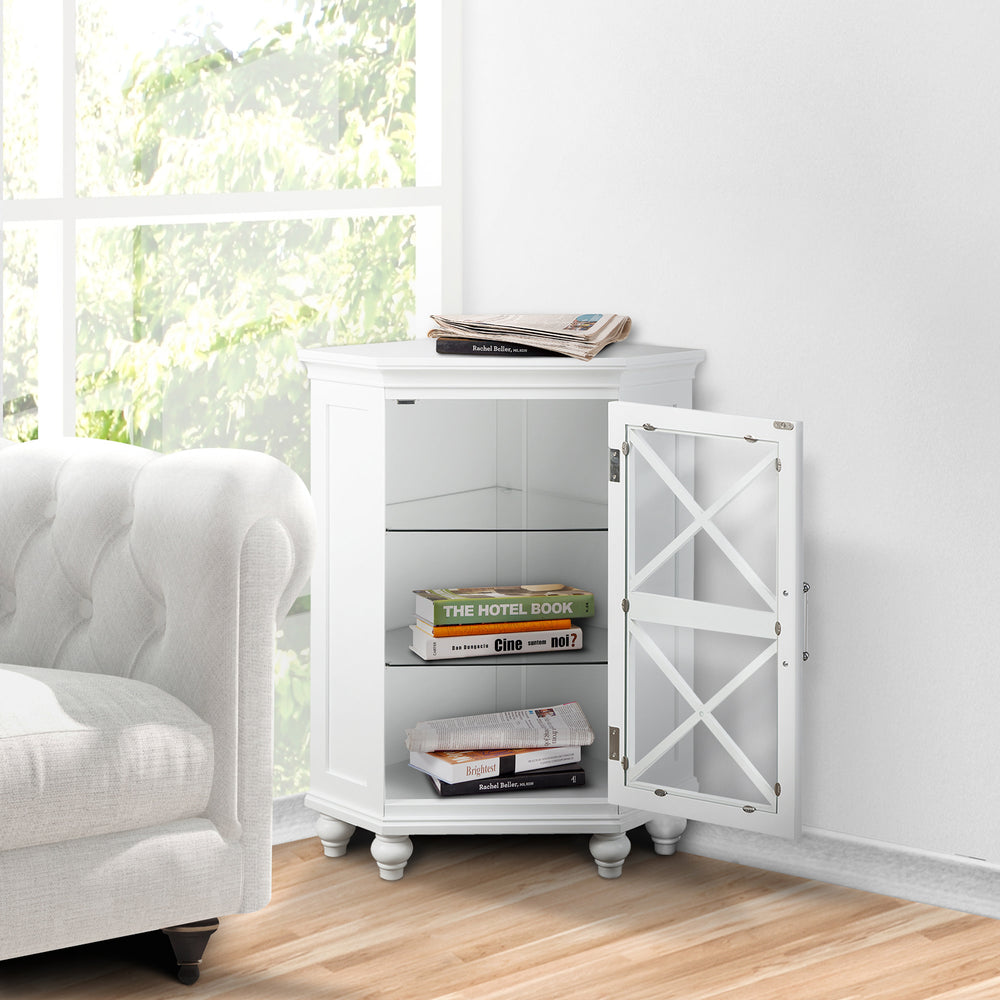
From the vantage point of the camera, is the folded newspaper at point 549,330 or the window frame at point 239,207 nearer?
the folded newspaper at point 549,330

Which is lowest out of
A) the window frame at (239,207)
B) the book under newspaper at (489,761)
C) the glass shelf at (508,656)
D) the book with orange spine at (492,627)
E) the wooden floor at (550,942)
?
the wooden floor at (550,942)

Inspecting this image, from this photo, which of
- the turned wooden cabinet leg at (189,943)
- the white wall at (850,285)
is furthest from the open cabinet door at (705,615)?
the turned wooden cabinet leg at (189,943)

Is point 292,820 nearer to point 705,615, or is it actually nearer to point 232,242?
point 705,615

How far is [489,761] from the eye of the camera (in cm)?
258

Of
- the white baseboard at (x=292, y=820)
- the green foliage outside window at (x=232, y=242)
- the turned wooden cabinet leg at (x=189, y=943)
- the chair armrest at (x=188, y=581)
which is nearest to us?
the chair armrest at (x=188, y=581)

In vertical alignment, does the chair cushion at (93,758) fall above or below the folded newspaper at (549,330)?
below

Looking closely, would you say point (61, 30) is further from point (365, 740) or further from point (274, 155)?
point (365, 740)

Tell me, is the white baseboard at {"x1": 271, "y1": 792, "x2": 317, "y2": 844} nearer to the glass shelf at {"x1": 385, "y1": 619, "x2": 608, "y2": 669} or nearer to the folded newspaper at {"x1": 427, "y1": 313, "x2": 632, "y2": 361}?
the glass shelf at {"x1": 385, "y1": 619, "x2": 608, "y2": 669}

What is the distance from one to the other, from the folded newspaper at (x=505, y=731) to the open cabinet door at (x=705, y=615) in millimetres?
156

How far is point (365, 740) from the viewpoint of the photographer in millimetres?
2570

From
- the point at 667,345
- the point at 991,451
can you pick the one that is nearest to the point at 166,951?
the point at 667,345

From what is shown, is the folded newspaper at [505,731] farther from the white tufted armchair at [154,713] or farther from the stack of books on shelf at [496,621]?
the white tufted armchair at [154,713]

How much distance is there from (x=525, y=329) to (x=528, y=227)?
0.42m

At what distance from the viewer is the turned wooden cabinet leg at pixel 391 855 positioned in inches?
99.6
